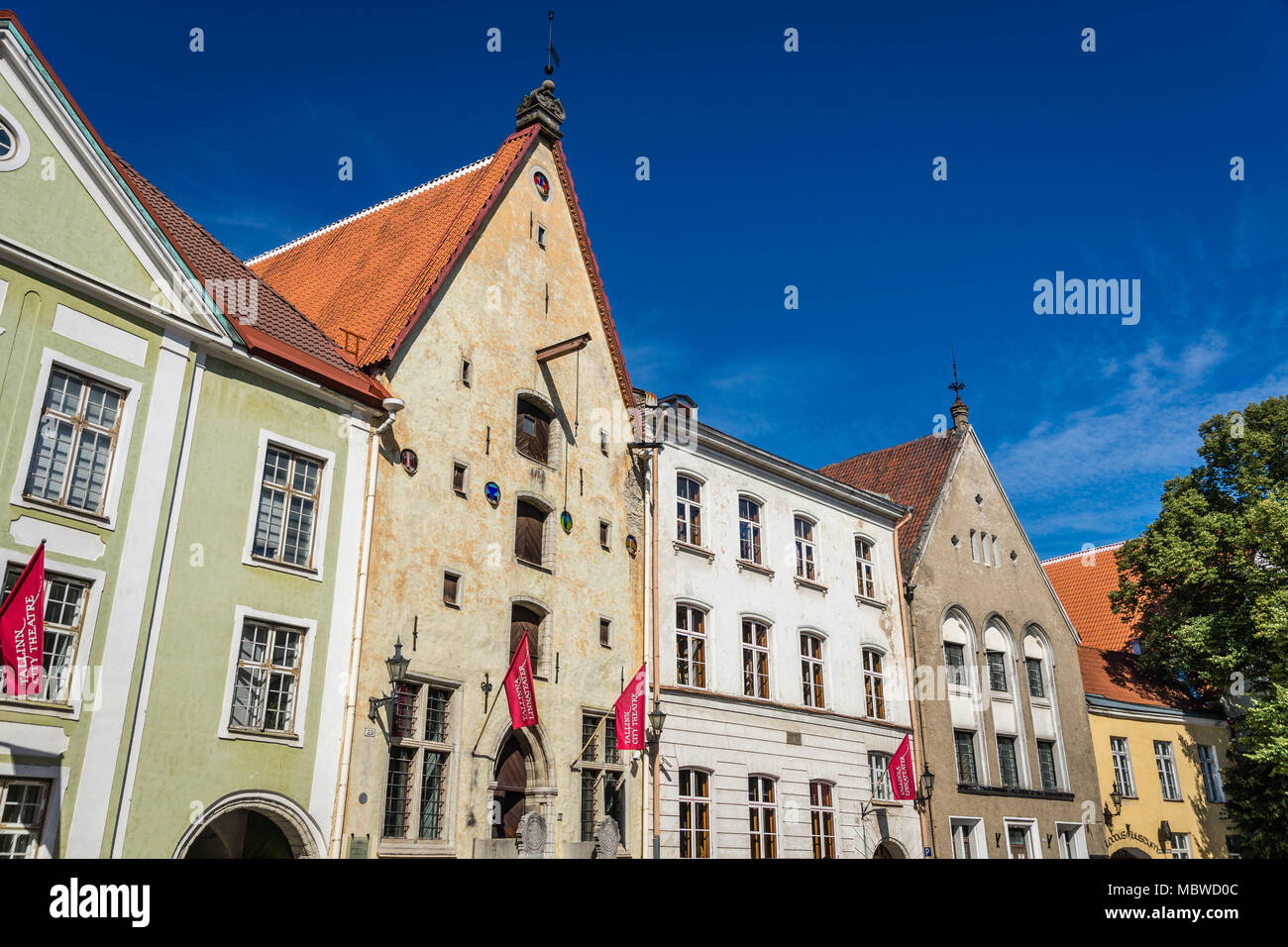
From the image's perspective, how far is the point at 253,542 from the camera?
16906 mm

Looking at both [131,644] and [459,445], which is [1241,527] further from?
[131,644]

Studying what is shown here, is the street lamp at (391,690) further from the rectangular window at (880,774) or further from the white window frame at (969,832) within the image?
the white window frame at (969,832)

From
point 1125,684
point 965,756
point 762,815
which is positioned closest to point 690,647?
point 762,815

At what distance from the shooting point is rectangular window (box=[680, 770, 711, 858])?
76.0 ft

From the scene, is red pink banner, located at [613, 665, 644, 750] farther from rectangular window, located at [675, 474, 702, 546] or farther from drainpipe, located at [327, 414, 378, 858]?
drainpipe, located at [327, 414, 378, 858]

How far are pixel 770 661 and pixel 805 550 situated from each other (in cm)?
406

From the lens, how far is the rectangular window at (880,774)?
93.4 feet

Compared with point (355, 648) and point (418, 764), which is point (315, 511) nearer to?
point (355, 648)

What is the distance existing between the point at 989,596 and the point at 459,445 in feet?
70.3

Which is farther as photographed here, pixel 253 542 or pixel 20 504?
pixel 253 542

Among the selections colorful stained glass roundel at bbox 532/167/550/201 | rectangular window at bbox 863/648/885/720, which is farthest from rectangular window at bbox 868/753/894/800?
colorful stained glass roundel at bbox 532/167/550/201

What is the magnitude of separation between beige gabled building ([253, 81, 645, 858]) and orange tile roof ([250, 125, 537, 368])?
7 cm

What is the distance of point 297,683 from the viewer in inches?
662
